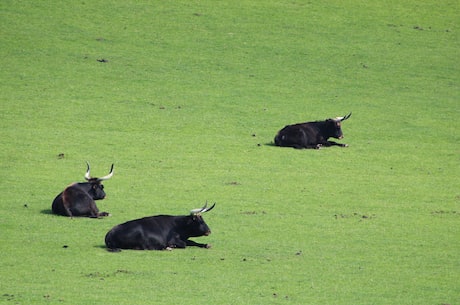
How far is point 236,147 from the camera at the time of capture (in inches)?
951

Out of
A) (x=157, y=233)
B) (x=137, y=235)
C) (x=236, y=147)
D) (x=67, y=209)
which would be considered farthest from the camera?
(x=236, y=147)

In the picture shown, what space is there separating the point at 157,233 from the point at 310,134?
31.9 ft

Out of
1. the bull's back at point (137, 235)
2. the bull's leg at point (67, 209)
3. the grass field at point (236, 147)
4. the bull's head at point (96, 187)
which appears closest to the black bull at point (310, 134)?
the grass field at point (236, 147)

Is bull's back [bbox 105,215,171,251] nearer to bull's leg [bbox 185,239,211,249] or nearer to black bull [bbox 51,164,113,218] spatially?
bull's leg [bbox 185,239,211,249]

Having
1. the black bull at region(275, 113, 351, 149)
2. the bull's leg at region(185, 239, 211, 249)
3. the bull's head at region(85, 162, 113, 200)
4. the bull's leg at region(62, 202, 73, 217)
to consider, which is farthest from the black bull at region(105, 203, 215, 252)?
the black bull at region(275, 113, 351, 149)

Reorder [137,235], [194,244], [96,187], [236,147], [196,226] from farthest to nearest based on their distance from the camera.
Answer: [236,147] → [96,187] → [194,244] → [196,226] → [137,235]

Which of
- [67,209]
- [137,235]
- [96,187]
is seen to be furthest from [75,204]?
[137,235]

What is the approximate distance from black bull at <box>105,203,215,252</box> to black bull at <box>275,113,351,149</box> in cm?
872

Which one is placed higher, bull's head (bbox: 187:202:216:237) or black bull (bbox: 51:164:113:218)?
bull's head (bbox: 187:202:216:237)

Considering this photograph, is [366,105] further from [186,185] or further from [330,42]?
Answer: [186,185]

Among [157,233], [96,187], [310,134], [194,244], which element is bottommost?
[310,134]

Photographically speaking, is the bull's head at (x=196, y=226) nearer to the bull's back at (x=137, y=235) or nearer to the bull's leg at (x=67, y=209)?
the bull's back at (x=137, y=235)

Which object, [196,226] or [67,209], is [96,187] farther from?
[196,226]

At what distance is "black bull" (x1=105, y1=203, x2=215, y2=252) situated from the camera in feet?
50.6
